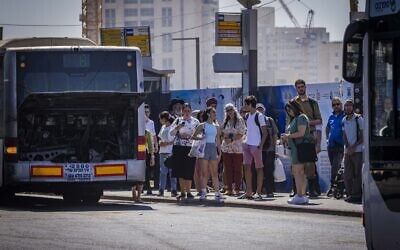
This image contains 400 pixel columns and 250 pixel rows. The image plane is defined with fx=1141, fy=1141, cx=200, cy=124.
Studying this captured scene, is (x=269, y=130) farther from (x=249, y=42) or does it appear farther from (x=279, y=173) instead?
(x=249, y=42)

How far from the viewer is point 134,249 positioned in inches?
500

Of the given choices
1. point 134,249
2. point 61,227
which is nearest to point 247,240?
point 134,249

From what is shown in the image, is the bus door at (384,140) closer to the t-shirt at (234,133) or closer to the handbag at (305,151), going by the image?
the handbag at (305,151)

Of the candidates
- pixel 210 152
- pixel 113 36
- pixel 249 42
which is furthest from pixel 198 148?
pixel 113 36

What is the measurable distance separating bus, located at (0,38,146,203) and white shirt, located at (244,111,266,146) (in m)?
2.01

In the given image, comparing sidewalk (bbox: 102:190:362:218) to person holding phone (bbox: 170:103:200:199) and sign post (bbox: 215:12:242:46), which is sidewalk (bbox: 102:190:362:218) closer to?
person holding phone (bbox: 170:103:200:199)

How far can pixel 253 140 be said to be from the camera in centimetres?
2152

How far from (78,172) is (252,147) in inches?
130

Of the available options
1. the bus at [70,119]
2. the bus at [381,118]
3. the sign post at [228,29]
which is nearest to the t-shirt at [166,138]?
the bus at [70,119]

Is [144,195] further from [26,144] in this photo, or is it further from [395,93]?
[395,93]

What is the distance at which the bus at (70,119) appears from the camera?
21.0 metres

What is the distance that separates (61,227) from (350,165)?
6183 millimetres

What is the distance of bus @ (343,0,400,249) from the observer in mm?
9742

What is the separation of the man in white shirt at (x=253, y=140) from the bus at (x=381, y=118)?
1113cm
